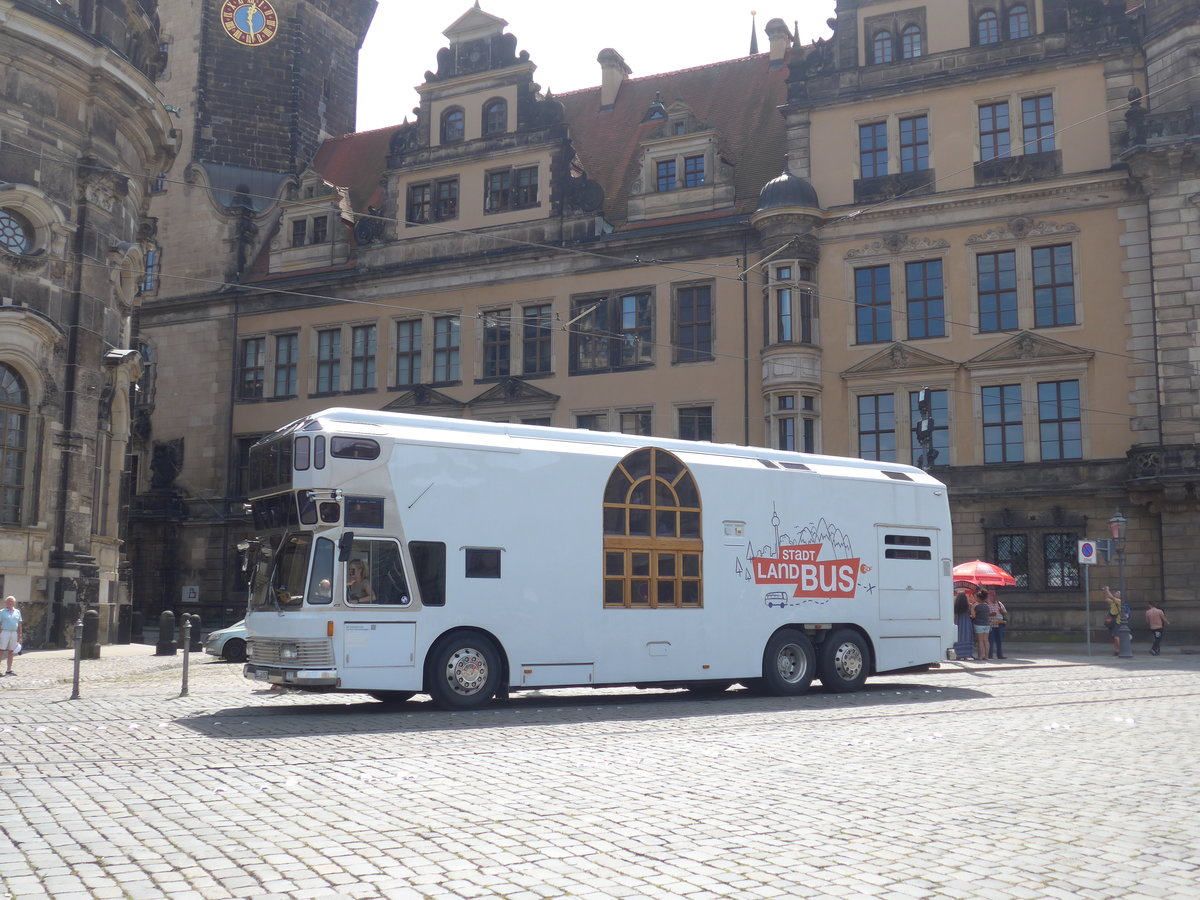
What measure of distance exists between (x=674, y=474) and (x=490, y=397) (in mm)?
22869

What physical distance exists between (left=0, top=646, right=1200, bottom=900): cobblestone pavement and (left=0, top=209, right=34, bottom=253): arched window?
50.6 feet

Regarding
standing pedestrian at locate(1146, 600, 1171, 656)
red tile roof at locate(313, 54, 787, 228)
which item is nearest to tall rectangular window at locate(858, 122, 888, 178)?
red tile roof at locate(313, 54, 787, 228)

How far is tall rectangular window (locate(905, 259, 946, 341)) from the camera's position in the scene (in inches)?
1324

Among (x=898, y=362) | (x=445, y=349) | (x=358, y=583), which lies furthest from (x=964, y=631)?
(x=445, y=349)

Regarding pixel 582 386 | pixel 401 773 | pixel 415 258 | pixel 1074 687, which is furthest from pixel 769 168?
pixel 401 773

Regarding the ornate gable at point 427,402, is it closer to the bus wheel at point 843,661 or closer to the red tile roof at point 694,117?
the red tile roof at point 694,117

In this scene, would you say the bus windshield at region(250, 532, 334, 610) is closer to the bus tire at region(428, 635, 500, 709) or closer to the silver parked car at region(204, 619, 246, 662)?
the bus tire at region(428, 635, 500, 709)

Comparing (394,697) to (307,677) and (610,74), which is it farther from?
(610,74)

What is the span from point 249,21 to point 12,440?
87.4 feet

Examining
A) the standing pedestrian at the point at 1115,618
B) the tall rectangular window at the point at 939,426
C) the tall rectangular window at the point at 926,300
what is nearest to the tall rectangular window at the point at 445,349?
the tall rectangular window at the point at 926,300

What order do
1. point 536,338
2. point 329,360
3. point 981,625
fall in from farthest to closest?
point 329,360 → point 536,338 → point 981,625

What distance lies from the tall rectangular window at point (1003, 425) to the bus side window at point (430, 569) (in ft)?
70.0

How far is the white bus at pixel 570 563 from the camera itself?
14.3 meters

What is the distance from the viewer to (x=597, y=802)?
839 cm
